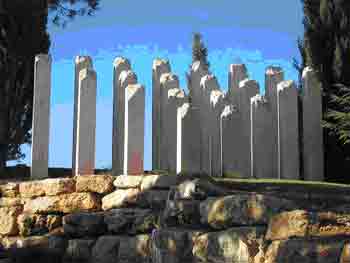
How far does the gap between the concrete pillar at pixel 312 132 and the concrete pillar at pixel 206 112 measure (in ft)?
8.87

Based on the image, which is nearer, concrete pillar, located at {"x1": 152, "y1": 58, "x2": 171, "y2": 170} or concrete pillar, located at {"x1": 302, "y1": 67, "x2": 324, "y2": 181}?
concrete pillar, located at {"x1": 152, "y1": 58, "x2": 171, "y2": 170}

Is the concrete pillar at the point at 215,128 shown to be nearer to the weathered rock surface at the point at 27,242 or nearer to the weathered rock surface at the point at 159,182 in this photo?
the weathered rock surface at the point at 159,182

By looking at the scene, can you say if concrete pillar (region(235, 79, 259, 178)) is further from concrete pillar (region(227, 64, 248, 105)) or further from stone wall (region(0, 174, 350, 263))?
stone wall (region(0, 174, 350, 263))

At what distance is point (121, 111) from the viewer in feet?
57.1

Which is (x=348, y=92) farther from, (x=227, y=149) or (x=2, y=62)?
(x=2, y=62)

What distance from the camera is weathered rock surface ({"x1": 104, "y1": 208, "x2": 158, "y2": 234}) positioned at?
12.6 meters

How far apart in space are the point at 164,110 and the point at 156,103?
22.9 inches

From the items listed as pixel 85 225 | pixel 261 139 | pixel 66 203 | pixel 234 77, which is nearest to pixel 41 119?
pixel 66 203

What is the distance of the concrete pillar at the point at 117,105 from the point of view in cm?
1706

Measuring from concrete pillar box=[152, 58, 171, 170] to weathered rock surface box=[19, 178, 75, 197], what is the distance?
3087mm

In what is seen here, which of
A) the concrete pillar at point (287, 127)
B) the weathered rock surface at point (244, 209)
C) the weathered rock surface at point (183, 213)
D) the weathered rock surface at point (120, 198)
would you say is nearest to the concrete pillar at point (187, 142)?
the weathered rock surface at point (120, 198)

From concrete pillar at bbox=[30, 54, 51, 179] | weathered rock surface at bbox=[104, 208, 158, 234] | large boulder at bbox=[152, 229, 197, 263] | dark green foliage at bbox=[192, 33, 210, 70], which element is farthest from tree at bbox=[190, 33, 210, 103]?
large boulder at bbox=[152, 229, 197, 263]

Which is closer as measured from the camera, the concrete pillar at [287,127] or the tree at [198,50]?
the concrete pillar at [287,127]

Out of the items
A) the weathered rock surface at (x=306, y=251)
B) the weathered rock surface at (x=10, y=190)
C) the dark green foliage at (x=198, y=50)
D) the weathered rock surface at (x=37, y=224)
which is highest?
the dark green foliage at (x=198, y=50)
